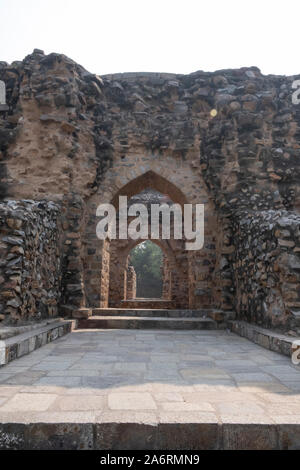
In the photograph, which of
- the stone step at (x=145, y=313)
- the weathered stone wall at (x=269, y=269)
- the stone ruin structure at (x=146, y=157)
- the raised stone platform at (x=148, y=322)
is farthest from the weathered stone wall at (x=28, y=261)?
the weathered stone wall at (x=269, y=269)

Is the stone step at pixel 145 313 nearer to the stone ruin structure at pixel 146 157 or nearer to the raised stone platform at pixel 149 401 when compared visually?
the stone ruin structure at pixel 146 157

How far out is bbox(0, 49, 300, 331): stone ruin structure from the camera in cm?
601

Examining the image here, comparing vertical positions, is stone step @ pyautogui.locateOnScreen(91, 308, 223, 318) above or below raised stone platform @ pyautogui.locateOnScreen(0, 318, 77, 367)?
below

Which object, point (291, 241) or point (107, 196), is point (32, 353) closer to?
point (291, 241)

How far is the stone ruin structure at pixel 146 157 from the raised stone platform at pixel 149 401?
2.19m

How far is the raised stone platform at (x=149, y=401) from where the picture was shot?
165 centimetres

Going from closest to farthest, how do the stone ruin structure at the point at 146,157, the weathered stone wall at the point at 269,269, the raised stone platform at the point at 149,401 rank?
the raised stone platform at the point at 149,401, the weathered stone wall at the point at 269,269, the stone ruin structure at the point at 146,157

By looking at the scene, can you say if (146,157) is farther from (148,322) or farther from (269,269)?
(269,269)

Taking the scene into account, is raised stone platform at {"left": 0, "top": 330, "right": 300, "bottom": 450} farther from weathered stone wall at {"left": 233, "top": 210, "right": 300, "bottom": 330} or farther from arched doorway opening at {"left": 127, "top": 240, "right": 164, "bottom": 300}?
arched doorway opening at {"left": 127, "top": 240, "right": 164, "bottom": 300}

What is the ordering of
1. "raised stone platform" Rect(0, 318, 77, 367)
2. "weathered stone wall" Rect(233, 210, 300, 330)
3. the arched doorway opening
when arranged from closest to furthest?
"raised stone platform" Rect(0, 318, 77, 367) < "weathered stone wall" Rect(233, 210, 300, 330) < the arched doorway opening

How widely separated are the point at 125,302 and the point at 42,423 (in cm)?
1162

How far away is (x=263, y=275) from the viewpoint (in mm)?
4559

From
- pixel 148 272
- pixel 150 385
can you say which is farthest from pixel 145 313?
pixel 148 272

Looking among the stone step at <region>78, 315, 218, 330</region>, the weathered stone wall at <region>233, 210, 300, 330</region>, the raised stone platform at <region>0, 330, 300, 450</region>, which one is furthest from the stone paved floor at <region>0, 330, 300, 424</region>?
the stone step at <region>78, 315, 218, 330</region>
